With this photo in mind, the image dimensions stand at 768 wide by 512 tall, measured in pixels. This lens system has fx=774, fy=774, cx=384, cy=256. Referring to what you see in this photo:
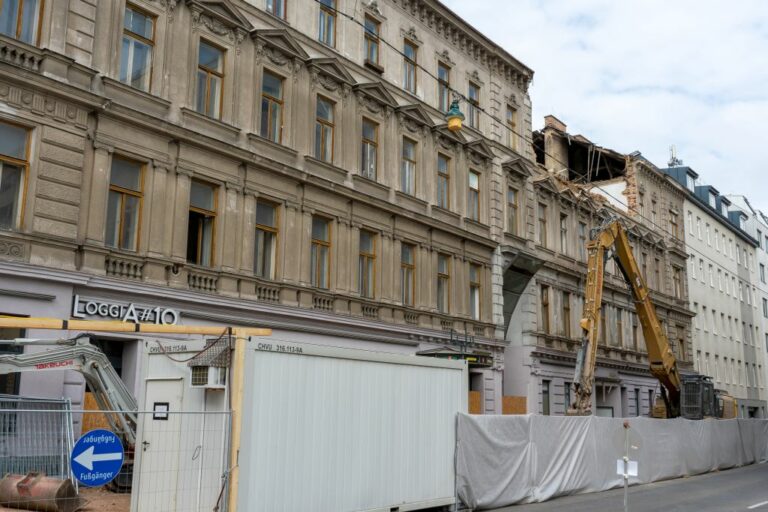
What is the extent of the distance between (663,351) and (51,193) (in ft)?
71.8

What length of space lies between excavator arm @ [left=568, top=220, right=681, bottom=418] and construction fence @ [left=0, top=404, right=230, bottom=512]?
13.7 m

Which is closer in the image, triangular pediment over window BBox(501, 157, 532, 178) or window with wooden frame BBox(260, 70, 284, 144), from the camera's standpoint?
window with wooden frame BBox(260, 70, 284, 144)

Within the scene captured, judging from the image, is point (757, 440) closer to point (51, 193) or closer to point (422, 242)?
point (422, 242)

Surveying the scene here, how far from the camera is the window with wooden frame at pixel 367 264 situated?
23406 mm

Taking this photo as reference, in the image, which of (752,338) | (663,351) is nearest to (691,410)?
(663,351)

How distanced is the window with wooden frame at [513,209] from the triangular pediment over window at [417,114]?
20.0 feet

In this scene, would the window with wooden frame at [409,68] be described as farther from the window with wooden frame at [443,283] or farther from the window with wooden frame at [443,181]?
the window with wooden frame at [443,283]

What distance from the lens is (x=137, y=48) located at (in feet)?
59.1

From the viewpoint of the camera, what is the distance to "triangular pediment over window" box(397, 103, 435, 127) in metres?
25.7

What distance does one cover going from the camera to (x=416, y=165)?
1034 inches

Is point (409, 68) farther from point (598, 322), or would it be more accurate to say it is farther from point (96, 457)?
point (96, 457)

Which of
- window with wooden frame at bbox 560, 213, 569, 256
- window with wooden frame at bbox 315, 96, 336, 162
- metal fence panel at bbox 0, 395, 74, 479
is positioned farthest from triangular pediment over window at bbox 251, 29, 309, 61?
window with wooden frame at bbox 560, 213, 569, 256

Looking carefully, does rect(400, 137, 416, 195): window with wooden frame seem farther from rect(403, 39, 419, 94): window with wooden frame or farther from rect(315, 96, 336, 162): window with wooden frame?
rect(315, 96, 336, 162): window with wooden frame

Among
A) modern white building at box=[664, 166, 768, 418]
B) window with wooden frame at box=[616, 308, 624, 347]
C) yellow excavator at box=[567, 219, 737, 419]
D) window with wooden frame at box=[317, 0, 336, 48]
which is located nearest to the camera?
yellow excavator at box=[567, 219, 737, 419]
